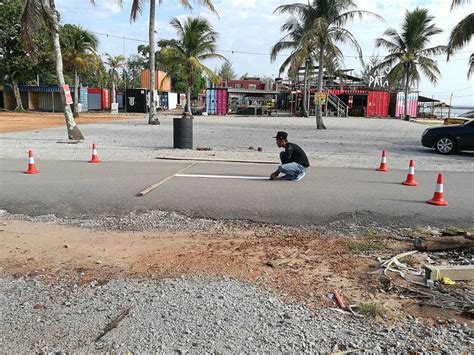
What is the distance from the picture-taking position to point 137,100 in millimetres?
50844

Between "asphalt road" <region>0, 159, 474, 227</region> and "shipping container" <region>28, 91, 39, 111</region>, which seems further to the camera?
"shipping container" <region>28, 91, 39, 111</region>

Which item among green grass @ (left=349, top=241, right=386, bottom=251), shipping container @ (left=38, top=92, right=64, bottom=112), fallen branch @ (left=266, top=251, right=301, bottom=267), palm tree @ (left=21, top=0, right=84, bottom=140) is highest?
palm tree @ (left=21, top=0, right=84, bottom=140)

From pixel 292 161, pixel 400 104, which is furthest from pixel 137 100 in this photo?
pixel 292 161

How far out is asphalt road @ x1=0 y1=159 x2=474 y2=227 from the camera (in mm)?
7031

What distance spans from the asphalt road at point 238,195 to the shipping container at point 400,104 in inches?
1674

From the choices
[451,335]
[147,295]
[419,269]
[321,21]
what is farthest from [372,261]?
[321,21]

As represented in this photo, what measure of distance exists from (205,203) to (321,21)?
65.4ft

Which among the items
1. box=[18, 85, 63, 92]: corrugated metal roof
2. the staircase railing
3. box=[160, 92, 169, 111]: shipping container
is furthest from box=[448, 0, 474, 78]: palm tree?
box=[160, 92, 169, 111]: shipping container

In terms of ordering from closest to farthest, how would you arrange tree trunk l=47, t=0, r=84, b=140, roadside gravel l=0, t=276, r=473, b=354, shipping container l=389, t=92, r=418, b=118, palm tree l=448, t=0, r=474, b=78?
1. roadside gravel l=0, t=276, r=473, b=354
2. tree trunk l=47, t=0, r=84, b=140
3. palm tree l=448, t=0, r=474, b=78
4. shipping container l=389, t=92, r=418, b=118

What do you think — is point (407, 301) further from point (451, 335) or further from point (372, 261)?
point (372, 261)

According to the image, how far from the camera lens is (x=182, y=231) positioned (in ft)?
20.3

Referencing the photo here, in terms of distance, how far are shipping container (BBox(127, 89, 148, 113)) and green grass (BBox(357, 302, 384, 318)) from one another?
49445 mm

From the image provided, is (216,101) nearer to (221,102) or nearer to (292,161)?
(221,102)

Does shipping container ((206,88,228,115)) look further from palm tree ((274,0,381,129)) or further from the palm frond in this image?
the palm frond
